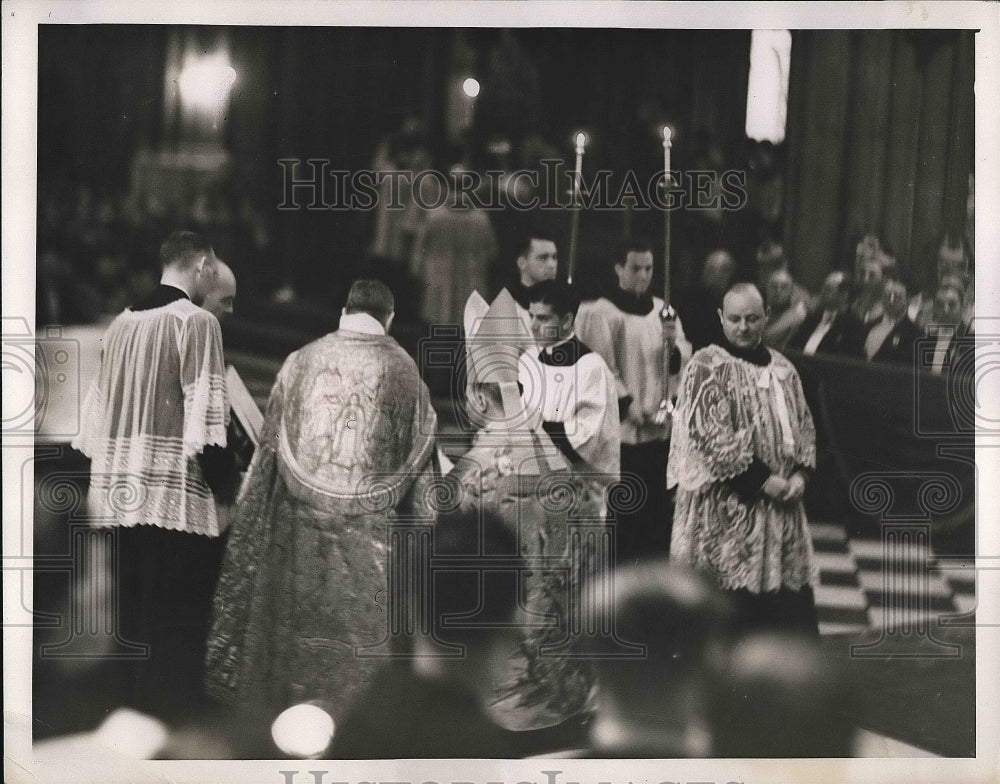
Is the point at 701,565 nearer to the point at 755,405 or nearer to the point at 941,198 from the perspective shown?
the point at 755,405

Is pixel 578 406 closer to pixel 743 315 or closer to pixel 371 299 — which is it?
pixel 743 315

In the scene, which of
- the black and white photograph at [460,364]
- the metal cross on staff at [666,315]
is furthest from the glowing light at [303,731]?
the metal cross on staff at [666,315]

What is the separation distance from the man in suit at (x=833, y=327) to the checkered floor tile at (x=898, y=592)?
1.69 ft

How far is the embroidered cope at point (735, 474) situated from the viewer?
239 cm

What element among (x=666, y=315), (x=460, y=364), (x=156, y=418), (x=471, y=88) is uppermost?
(x=471, y=88)

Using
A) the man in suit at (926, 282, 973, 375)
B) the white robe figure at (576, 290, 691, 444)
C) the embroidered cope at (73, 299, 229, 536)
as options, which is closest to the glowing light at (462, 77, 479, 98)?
the white robe figure at (576, 290, 691, 444)

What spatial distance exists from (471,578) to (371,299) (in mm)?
730

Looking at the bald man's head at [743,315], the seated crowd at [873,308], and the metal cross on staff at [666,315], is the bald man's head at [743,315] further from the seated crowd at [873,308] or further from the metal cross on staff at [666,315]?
the metal cross on staff at [666,315]

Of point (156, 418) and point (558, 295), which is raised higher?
point (558, 295)

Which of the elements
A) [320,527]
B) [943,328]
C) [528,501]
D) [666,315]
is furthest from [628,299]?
[320,527]

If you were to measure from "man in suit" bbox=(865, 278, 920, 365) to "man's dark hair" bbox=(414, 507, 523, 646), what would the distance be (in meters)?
1.01

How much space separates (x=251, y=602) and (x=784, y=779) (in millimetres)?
1393

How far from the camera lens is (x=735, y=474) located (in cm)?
239

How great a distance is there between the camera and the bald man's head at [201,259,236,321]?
237 cm
